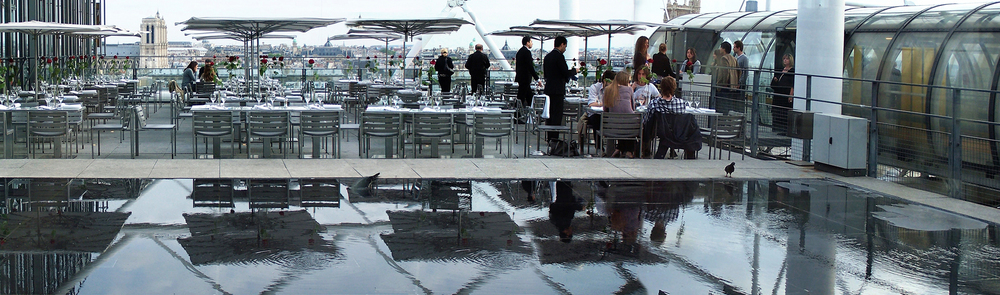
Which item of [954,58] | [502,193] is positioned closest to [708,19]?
[954,58]

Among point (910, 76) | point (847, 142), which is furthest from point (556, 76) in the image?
point (910, 76)

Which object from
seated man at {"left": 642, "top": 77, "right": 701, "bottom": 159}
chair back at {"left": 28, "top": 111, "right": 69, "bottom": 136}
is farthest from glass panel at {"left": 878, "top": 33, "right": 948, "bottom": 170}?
chair back at {"left": 28, "top": 111, "right": 69, "bottom": 136}

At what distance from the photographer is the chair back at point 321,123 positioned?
473 inches

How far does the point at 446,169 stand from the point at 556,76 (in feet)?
11.6

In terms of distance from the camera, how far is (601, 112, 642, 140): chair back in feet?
40.6

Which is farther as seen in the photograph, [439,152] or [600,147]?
[439,152]

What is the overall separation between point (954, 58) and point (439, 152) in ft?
25.4

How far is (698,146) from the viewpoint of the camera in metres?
12.2

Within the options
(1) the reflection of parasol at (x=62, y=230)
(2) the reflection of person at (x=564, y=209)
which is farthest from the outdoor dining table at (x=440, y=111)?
(1) the reflection of parasol at (x=62, y=230)

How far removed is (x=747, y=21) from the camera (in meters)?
21.1

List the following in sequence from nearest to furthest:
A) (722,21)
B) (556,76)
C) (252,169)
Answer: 1. (252,169)
2. (556,76)
3. (722,21)

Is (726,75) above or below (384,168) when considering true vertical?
above

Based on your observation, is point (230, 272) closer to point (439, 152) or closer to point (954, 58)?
point (439, 152)

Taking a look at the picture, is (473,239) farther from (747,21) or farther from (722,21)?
(722,21)
